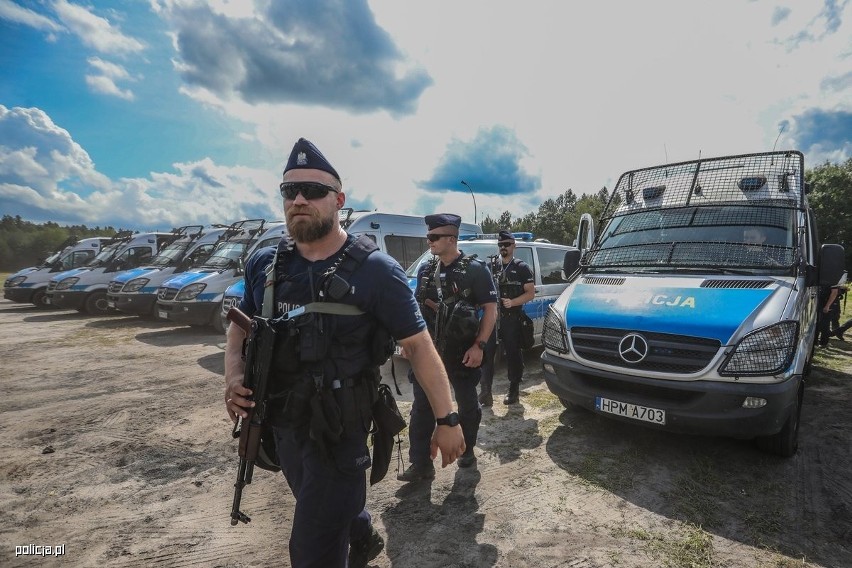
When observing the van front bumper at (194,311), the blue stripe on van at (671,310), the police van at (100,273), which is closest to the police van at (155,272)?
the police van at (100,273)

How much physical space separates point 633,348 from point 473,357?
1.20 metres

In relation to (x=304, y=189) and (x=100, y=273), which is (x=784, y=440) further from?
(x=100, y=273)

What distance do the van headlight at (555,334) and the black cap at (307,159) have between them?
253 centimetres

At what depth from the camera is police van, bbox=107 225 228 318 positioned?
10.6m

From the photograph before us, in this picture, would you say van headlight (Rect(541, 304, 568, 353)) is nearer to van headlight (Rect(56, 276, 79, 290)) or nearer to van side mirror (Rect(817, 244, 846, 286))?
van side mirror (Rect(817, 244, 846, 286))

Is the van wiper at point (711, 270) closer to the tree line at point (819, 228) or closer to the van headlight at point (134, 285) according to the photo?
the van headlight at point (134, 285)

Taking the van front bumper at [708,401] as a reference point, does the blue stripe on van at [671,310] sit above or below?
above

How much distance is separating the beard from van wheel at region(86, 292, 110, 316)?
13188 mm

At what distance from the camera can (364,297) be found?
178 cm

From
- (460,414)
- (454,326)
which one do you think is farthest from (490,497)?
(454,326)

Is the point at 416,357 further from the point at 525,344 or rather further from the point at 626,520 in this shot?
the point at 525,344

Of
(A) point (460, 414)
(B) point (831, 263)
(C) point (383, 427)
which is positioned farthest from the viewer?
(B) point (831, 263)

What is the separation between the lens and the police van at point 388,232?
835 cm

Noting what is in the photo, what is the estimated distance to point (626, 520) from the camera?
8.89 ft
